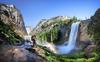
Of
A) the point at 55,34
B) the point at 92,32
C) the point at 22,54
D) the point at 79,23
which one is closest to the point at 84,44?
the point at 79,23

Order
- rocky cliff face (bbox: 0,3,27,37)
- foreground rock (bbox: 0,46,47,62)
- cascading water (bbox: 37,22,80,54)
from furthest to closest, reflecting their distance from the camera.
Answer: cascading water (bbox: 37,22,80,54), rocky cliff face (bbox: 0,3,27,37), foreground rock (bbox: 0,46,47,62)

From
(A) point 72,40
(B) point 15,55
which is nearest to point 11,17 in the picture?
(A) point 72,40

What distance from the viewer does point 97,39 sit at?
13.5m

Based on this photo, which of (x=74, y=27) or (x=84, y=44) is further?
(x=74, y=27)

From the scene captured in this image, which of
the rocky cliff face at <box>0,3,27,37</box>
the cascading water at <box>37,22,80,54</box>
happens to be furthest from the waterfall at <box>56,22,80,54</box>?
the rocky cliff face at <box>0,3,27,37</box>

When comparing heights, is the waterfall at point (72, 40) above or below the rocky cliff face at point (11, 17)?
below

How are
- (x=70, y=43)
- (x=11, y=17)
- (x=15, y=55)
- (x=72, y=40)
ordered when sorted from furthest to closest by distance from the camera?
1. (x=11, y=17)
2. (x=72, y=40)
3. (x=70, y=43)
4. (x=15, y=55)

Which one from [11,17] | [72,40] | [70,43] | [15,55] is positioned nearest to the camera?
[15,55]

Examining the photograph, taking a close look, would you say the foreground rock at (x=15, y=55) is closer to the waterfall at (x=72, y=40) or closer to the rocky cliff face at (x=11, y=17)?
the rocky cliff face at (x=11, y=17)

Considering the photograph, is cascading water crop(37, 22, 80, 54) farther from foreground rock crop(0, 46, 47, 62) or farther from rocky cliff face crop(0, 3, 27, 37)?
foreground rock crop(0, 46, 47, 62)

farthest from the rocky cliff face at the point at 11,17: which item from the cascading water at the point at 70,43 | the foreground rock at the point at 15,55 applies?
the foreground rock at the point at 15,55

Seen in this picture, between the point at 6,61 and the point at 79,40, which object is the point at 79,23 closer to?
the point at 79,40

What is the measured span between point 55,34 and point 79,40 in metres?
4.93

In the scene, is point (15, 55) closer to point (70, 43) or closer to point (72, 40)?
point (70, 43)
